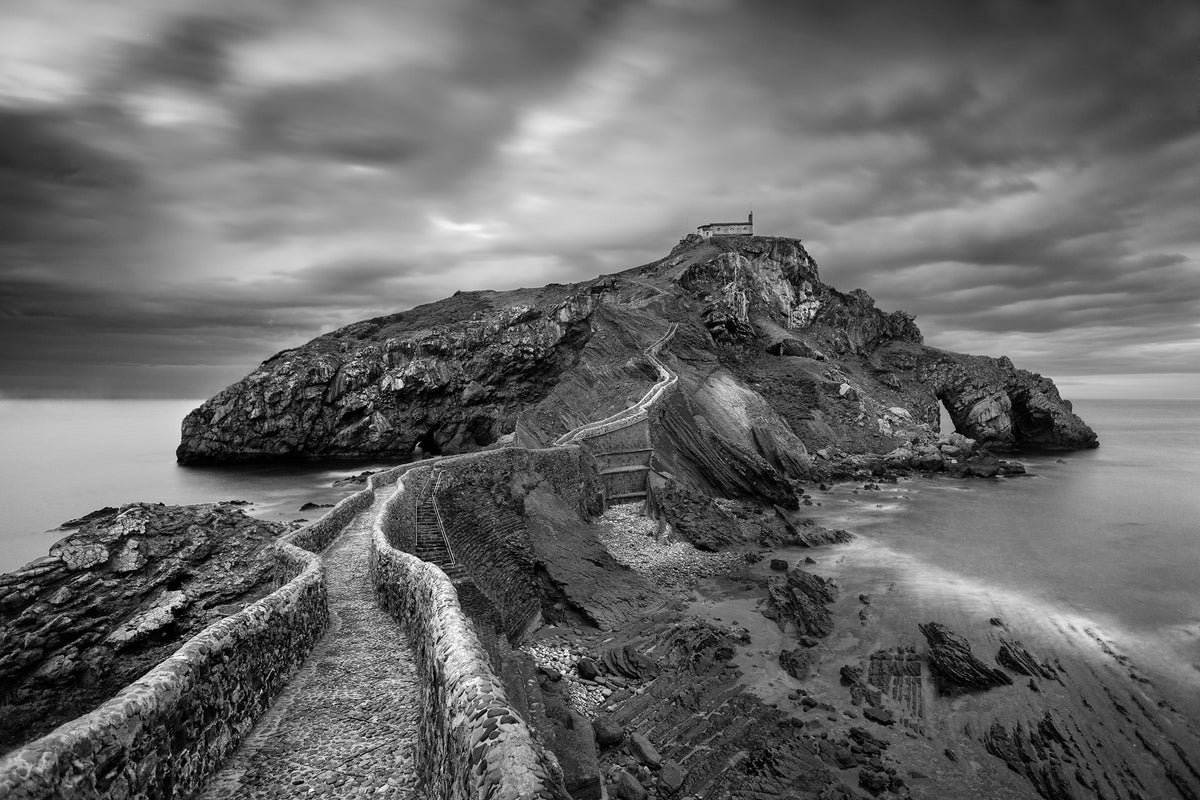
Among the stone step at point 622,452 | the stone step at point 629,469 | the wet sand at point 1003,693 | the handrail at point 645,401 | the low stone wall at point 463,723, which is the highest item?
the handrail at point 645,401

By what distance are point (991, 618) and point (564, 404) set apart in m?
33.4

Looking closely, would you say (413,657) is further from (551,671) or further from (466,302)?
(466,302)

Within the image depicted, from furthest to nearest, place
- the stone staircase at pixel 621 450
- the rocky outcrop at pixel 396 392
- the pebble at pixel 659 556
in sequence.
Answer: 1. the rocky outcrop at pixel 396 392
2. the stone staircase at pixel 621 450
3. the pebble at pixel 659 556

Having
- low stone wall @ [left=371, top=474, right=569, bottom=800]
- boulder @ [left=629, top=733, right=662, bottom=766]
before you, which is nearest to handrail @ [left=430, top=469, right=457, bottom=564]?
boulder @ [left=629, top=733, right=662, bottom=766]

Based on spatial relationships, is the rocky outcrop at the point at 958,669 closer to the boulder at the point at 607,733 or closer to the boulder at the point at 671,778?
the boulder at the point at 671,778

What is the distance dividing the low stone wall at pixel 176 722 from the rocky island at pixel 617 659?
28mm

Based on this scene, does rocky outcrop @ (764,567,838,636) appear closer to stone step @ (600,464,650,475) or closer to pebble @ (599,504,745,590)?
pebble @ (599,504,745,590)

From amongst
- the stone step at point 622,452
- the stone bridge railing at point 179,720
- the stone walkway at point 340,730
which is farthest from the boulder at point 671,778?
the stone step at point 622,452

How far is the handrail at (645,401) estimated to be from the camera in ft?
128

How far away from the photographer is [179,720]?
21.7 ft

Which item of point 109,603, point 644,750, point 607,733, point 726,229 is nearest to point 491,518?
point 607,733

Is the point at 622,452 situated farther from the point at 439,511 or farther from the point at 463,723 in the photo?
Result: the point at 463,723

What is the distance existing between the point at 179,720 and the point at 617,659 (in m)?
15.6

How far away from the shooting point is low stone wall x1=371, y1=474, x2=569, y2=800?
4.94 meters
